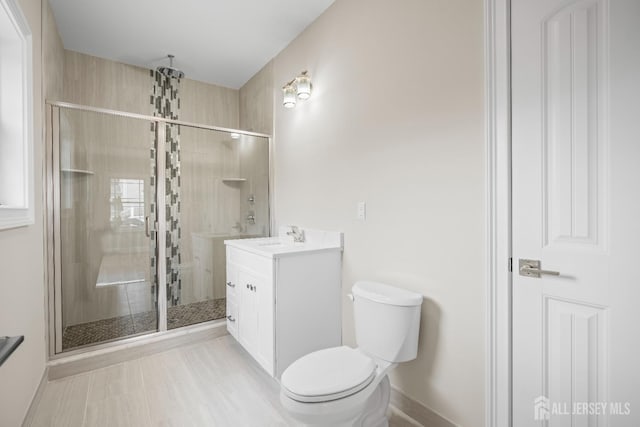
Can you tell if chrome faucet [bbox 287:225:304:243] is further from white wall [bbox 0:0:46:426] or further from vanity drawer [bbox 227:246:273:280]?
white wall [bbox 0:0:46:426]

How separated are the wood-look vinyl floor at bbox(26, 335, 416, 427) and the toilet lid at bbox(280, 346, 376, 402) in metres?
0.49

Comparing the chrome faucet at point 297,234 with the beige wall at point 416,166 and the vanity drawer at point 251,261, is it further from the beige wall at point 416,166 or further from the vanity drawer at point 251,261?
the vanity drawer at point 251,261

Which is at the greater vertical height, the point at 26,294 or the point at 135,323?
the point at 26,294

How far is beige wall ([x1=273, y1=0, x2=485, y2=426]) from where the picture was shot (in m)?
1.37

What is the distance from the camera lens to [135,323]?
2.45 m

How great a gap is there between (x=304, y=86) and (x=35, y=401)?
2.64 metres

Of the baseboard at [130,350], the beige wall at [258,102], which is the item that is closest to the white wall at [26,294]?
the baseboard at [130,350]

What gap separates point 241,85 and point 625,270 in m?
3.65

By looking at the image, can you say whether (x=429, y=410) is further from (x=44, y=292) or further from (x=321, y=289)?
(x=44, y=292)

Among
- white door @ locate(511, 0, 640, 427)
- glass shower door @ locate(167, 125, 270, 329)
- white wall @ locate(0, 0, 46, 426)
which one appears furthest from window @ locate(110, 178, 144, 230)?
white door @ locate(511, 0, 640, 427)

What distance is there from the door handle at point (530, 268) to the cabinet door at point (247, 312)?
60.0 inches

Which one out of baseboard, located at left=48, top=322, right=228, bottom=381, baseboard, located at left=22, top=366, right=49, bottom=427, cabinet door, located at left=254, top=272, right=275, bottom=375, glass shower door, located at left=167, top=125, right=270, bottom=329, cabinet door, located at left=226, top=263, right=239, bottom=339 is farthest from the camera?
glass shower door, located at left=167, top=125, right=270, bottom=329

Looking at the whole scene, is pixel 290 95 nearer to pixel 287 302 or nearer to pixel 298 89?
pixel 298 89

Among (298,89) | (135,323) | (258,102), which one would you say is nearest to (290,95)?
(298,89)
